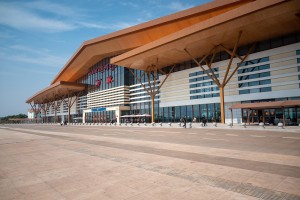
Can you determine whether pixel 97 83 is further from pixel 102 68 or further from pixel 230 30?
pixel 230 30

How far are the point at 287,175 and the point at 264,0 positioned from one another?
23.9 m

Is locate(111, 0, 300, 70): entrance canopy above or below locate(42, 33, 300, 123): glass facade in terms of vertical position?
above

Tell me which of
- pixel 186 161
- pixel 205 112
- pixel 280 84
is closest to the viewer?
pixel 186 161

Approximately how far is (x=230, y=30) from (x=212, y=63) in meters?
11.2

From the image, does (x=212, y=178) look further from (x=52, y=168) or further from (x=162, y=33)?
(x=162, y=33)

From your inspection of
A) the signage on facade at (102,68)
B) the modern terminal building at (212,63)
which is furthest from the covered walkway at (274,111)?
the signage on facade at (102,68)

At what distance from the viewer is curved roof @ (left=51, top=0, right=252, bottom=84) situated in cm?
3378

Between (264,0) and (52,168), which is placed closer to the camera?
(52,168)

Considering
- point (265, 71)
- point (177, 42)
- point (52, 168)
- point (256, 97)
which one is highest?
point (177, 42)

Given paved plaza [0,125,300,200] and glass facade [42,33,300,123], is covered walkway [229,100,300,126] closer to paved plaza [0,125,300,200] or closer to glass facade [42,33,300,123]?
glass facade [42,33,300,123]

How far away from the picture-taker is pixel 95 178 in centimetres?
568

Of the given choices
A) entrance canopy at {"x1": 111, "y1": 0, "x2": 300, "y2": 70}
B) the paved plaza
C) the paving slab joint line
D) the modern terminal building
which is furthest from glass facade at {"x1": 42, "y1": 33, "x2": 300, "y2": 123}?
the paving slab joint line

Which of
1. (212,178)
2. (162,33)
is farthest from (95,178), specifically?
(162,33)

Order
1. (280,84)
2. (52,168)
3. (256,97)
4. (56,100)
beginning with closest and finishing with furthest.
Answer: (52,168), (280,84), (256,97), (56,100)
